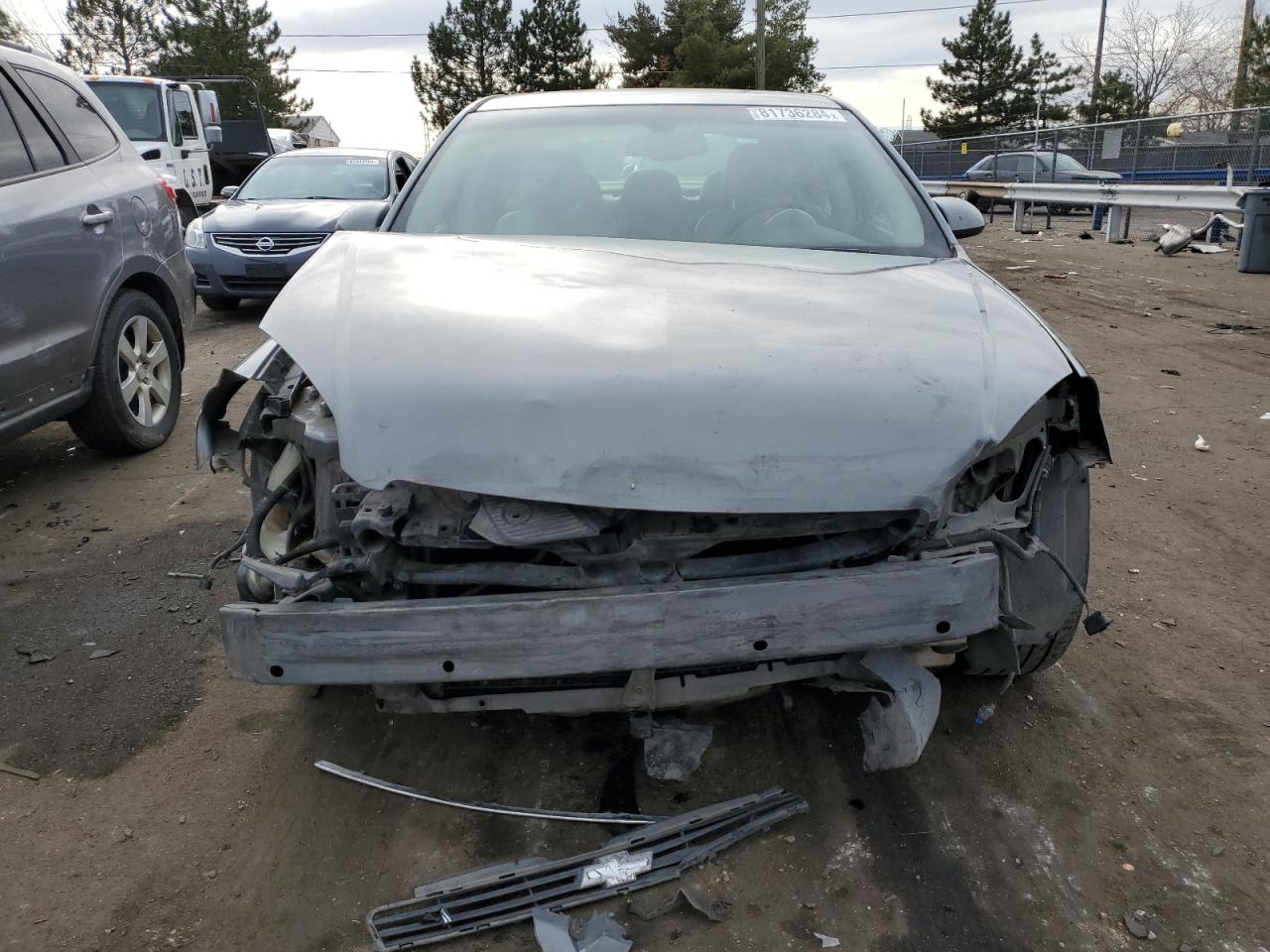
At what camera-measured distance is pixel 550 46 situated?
51.6 m

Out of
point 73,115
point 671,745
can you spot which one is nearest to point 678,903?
point 671,745

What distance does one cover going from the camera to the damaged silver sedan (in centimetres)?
209

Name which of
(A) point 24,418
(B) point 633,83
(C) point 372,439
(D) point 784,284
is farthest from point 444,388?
(B) point 633,83

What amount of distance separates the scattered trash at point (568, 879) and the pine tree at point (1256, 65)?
37.9 m

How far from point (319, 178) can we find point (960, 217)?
8.51 m

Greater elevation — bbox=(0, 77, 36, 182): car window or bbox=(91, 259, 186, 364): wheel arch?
bbox=(0, 77, 36, 182): car window

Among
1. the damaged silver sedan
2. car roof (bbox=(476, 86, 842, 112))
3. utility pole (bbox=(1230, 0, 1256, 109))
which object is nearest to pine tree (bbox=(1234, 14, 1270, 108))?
utility pole (bbox=(1230, 0, 1256, 109))

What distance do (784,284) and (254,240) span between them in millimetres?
7917

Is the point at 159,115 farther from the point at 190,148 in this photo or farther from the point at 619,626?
the point at 619,626

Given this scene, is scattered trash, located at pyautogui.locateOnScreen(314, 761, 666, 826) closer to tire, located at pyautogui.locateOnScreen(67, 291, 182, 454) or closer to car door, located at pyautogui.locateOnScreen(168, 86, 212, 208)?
tire, located at pyautogui.locateOnScreen(67, 291, 182, 454)

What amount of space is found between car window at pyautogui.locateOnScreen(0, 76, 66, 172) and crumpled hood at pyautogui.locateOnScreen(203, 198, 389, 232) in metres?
4.49

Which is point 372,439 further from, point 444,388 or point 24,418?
point 24,418

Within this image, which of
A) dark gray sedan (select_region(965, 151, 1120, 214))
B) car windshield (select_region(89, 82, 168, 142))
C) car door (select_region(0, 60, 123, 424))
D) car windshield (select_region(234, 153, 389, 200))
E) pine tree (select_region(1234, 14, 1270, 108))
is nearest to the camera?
car door (select_region(0, 60, 123, 424))

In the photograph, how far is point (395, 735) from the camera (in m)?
2.86
